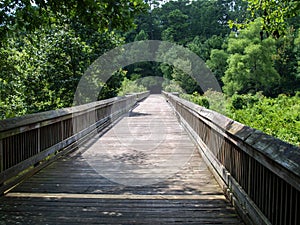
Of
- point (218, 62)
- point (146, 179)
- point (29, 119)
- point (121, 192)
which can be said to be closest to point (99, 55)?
point (29, 119)

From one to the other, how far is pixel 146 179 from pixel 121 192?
749mm

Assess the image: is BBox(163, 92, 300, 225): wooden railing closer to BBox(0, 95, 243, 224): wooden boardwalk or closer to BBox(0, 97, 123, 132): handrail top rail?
BBox(0, 95, 243, 224): wooden boardwalk

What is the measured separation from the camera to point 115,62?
57.1ft

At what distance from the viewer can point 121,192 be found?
4.46 metres

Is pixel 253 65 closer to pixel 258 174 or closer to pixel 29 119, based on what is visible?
pixel 29 119

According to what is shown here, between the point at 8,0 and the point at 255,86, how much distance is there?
158ft

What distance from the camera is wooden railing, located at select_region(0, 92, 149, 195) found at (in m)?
4.28

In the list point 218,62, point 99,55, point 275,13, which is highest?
point 218,62

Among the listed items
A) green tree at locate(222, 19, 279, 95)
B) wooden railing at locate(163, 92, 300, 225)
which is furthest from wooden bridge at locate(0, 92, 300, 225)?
green tree at locate(222, 19, 279, 95)

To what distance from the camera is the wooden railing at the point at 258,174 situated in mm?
Answer: 2350

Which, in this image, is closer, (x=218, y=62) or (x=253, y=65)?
(x=253, y=65)

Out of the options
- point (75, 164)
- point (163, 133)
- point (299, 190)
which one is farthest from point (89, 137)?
point (299, 190)

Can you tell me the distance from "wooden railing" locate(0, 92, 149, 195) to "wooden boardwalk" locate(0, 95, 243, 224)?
0.63 feet

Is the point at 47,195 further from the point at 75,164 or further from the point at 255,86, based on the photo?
the point at 255,86
